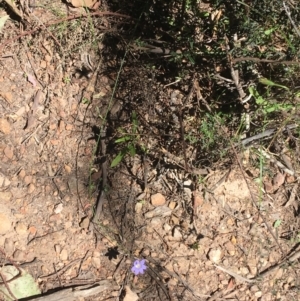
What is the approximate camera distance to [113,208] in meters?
2.49

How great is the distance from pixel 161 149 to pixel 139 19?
2.11 feet

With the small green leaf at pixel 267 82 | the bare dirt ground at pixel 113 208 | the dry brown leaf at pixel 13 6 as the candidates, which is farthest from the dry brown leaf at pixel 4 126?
the small green leaf at pixel 267 82

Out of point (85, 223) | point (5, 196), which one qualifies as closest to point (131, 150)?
point (85, 223)

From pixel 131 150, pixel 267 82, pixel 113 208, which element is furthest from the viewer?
pixel 113 208

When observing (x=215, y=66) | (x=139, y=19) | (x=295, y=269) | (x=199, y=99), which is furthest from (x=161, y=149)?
(x=295, y=269)

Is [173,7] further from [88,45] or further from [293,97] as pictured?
[293,97]

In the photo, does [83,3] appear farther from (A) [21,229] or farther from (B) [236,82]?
(A) [21,229]

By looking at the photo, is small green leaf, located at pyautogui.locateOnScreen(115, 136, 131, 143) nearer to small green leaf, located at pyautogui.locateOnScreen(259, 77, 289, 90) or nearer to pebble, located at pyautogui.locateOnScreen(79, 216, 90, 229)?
pebble, located at pyautogui.locateOnScreen(79, 216, 90, 229)

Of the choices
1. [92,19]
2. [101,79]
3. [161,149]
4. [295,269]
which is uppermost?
[92,19]

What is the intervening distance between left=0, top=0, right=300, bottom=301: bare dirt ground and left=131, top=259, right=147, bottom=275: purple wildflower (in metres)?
0.05

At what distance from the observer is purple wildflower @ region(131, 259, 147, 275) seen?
2359 millimetres

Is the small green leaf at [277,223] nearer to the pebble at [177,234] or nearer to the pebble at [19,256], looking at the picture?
the pebble at [177,234]

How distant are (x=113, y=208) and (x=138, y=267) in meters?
0.31

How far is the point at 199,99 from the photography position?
2453 mm
